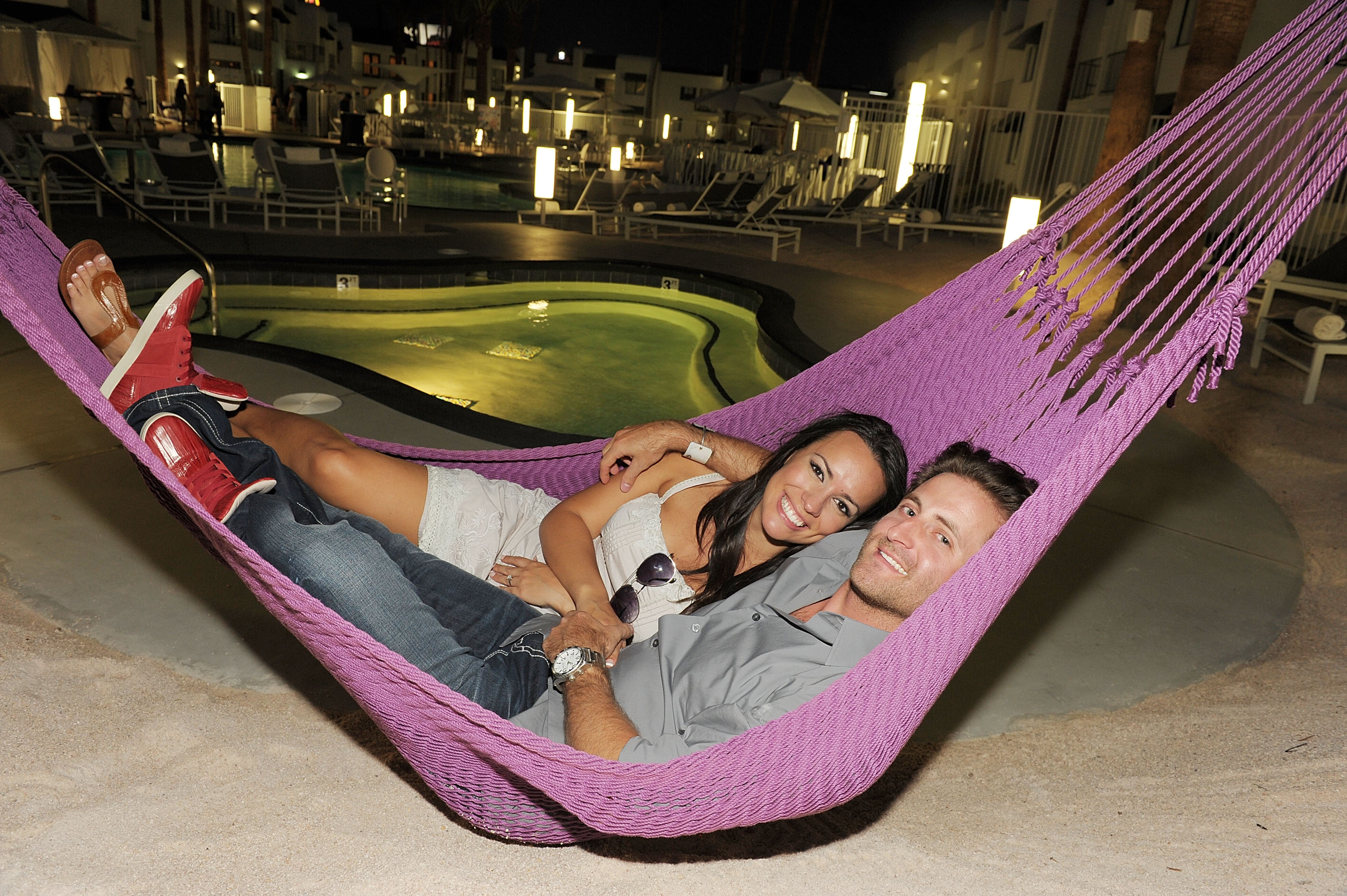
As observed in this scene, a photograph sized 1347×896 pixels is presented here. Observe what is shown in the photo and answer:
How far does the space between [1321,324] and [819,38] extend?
18356mm

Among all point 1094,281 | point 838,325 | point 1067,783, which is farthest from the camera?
point 838,325

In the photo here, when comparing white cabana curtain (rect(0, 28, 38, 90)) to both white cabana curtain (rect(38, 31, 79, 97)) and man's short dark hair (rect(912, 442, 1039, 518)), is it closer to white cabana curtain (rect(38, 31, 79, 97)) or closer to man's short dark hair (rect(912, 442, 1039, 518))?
white cabana curtain (rect(38, 31, 79, 97))

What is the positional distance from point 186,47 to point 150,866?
28.9 metres

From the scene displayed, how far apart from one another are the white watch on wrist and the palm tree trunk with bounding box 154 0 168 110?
24.3 m

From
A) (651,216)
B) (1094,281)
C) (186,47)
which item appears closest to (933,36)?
(186,47)

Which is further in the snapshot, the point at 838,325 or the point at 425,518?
the point at 838,325

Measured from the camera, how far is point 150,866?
4.50 ft

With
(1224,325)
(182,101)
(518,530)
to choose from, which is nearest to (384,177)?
(518,530)

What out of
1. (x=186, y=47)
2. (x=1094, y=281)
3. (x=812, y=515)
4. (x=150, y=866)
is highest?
(x=186, y=47)

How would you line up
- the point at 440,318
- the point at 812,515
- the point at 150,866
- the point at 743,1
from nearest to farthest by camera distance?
the point at 150,866 < the point at 812,515 < the point at 440,318 < the point at 743,1

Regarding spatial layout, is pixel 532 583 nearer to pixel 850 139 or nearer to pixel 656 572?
pixel 656 572

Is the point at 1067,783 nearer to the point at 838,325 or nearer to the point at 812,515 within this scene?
the point at 812,515

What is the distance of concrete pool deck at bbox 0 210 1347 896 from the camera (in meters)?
1.44

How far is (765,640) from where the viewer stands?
54.4 inches
